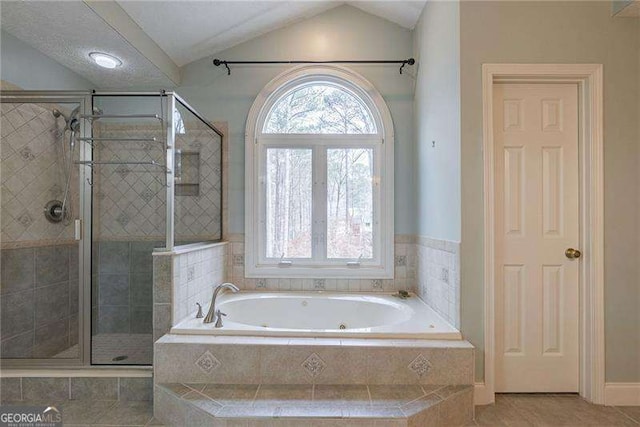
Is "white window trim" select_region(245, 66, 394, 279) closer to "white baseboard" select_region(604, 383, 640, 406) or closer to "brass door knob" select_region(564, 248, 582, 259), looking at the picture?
"brass door knob" select_region(564, 248, 582, 259)

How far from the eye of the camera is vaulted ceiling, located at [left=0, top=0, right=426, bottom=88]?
1999 millimetres

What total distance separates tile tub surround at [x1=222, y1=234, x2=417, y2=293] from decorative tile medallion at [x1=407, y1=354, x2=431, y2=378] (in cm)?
117

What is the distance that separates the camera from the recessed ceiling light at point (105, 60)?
2422 millimetres

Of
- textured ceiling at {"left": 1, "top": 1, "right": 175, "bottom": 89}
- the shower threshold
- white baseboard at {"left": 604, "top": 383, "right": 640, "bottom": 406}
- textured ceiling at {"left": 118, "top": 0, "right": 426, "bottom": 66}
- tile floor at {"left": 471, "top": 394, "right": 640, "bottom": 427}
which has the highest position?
textured ceiling at {"left": 118, "top": 0, "right": 426, "bottom": 66}

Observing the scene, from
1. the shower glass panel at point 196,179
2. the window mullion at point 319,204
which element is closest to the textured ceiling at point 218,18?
the shower glass panel at point 196,179

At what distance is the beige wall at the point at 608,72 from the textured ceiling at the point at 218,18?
0.92 meters

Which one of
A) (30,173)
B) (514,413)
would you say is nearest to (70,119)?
(30,173)

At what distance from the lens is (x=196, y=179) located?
8.89 ft

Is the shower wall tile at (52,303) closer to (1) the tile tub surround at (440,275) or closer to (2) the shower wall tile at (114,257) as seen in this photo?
(2) the shower wall tile at (114,257)

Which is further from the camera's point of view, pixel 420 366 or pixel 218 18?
pixel 218 18

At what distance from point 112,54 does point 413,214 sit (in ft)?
8.86

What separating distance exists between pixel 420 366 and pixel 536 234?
1.12 m

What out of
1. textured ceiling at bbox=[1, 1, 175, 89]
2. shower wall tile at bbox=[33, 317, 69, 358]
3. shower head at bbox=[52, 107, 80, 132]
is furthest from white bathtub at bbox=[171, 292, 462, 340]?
textured ceiling at bbox=[1, 1, 175, 89]

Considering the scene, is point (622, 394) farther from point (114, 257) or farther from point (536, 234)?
point (114, 257)
